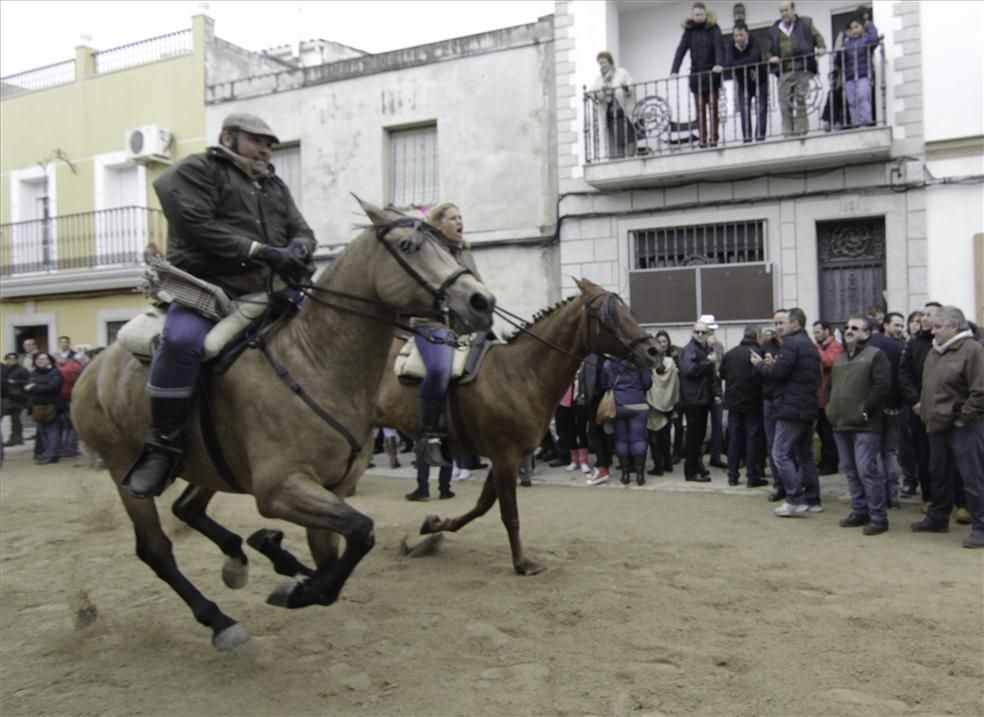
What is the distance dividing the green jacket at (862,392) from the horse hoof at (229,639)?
5.82 m

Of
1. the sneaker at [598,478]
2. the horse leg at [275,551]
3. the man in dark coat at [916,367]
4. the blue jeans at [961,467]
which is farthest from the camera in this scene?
the sneaker at [598,478]

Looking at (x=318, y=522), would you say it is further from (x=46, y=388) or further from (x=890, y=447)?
(x=46, y=388)

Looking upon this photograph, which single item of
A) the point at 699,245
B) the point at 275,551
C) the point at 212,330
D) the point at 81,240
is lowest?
the point at 275,551

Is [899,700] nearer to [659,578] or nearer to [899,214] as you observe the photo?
[659,578]

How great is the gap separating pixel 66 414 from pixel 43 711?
497 inches

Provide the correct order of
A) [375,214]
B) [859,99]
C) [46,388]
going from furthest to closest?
1. [46,388]
2. [859,99]
3. [375,214]

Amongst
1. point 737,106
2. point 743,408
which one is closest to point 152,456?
point 743,408

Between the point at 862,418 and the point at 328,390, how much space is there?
18.3ft

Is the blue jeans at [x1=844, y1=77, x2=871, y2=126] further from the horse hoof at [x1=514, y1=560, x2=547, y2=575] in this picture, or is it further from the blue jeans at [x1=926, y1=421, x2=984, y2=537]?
the horse hoof at [x1=514, y1=560, x2=547, y2=575]

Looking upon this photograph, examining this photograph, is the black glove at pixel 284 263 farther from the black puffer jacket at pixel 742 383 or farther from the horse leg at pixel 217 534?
the black puffer jacket at pixel 742 383

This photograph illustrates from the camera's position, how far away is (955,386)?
7.22m

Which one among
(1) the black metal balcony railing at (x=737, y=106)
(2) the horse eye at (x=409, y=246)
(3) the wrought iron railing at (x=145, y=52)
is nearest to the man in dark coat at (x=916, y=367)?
(1) the black metal balcony railing at (x=737, y=106)

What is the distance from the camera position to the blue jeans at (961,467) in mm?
7164

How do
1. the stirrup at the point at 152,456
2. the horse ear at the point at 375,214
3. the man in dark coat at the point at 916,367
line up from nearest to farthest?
the horse ear at the point at 375,214, the stirrup at the point at 152,456, the man in dark coat at the point at 916,367
